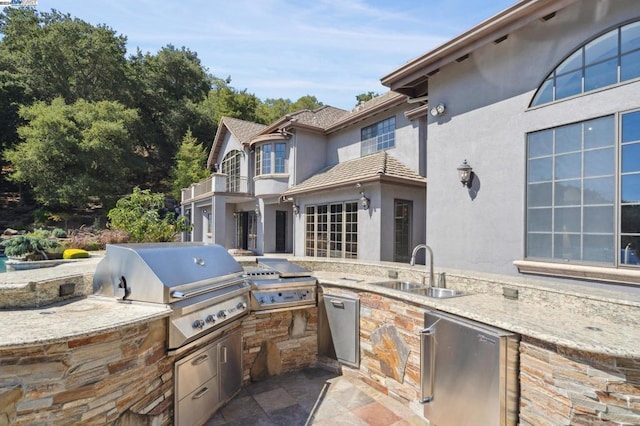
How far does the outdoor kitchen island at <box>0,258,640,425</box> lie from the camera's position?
2.04 meters

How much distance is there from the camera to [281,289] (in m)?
4.41

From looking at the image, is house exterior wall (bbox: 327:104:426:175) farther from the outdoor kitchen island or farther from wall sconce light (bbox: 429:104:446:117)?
the outdoor kitchen island

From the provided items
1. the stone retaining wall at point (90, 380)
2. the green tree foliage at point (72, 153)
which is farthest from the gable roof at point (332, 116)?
the green tree foliage at point (72, 153)

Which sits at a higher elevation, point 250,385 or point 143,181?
point 143,181

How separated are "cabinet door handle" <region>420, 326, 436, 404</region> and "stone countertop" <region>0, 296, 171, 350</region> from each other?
250 cm

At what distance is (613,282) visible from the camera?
13.4ft

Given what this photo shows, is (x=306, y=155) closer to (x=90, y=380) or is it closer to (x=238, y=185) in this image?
(x=238, y=185)

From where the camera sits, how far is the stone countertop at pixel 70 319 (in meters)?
2.06

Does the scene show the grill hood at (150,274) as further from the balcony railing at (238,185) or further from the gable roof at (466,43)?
the balcony railing at (238,185)

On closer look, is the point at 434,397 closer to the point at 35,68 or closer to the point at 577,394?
the point at 577,394

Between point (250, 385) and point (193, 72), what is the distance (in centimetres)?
3658

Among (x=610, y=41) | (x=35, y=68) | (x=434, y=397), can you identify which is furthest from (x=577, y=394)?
→ (x=35, y=68)

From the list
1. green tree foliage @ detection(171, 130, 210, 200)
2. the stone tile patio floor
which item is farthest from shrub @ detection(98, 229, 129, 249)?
green tree foliage @ detection(171, 130, 210, 200)

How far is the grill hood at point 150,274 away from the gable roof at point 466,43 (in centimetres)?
548
